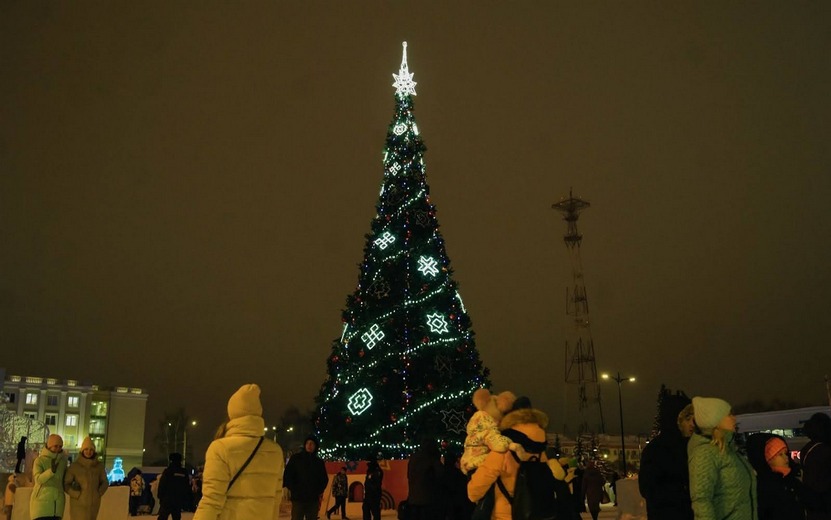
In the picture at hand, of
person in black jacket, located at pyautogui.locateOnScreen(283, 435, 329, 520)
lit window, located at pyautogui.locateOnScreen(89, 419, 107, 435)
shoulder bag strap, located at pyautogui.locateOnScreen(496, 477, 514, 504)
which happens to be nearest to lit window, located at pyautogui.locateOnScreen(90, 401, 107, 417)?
lit window, located at pyautogui.locateOnScreen(89, 419, 107, 435)

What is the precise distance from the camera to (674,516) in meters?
6.25

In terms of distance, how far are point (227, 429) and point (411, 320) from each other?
68.2 feet

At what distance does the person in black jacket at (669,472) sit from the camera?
6.29m

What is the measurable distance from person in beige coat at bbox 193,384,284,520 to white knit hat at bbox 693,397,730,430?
3.03 metres

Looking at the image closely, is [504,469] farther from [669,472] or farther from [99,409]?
[99,409]

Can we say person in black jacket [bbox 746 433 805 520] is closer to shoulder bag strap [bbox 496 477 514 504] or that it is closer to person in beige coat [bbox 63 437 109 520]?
shoulder bag strap [bbox 496 477 514 504]

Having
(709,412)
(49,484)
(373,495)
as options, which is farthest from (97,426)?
(709,412)

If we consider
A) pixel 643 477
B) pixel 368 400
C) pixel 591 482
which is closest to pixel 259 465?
pixel 643 477

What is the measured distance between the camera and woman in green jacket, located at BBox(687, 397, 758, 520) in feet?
18.9

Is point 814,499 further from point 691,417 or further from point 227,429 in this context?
point 227,429

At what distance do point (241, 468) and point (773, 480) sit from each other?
4.64 meters

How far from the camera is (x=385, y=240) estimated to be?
2725cm

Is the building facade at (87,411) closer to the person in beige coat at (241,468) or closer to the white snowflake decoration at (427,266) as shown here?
the white snowflake decoration at (427,266)

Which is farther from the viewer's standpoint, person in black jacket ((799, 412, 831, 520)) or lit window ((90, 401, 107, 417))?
lit window ((90, 401, 107, 417))
